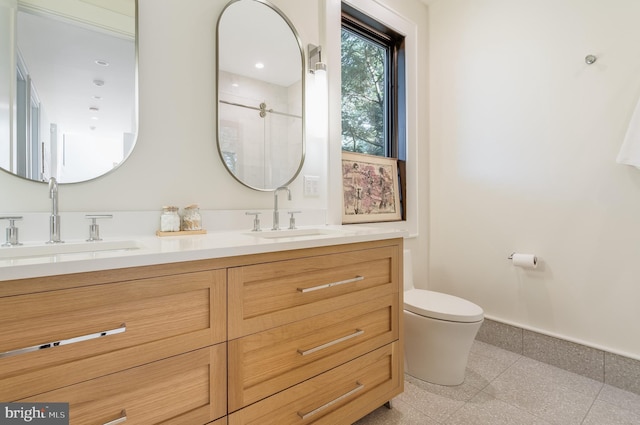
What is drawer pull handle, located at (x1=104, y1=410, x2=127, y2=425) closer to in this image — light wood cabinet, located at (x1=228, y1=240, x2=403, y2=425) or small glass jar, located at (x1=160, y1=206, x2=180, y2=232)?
light wood cabinet, located at (x1=228, y1=240, x2=403, y2=425)

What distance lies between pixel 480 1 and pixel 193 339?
2.75 meters

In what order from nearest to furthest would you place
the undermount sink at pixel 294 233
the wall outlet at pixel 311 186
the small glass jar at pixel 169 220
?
1. the small glass jar at pixel 169 220
2. the undermount sink at pixel 294 233
3. the wall outlet at pixel 311 186

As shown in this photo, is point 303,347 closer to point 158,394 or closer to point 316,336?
point 316,336

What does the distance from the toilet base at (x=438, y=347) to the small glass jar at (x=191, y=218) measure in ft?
3.99

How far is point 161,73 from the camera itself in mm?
1318

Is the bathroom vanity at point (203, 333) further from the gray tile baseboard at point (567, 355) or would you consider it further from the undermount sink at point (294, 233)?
the gray tile baseboard at point (567, 355)

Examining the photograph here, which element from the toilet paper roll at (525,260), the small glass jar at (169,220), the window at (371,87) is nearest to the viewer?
the small glass jar at (169,220)

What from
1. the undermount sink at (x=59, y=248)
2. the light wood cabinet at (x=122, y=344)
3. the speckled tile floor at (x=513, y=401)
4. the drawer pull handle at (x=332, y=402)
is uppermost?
the undermount sink at (x=59, y=248)

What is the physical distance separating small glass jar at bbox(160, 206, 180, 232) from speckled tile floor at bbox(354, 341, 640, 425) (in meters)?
1.19

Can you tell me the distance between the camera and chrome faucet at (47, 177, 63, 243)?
3.41ft

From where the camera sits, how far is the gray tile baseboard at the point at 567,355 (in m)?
1.65

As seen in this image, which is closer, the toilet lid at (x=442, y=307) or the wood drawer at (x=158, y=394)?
the wood drawer at (x=158, y=394)

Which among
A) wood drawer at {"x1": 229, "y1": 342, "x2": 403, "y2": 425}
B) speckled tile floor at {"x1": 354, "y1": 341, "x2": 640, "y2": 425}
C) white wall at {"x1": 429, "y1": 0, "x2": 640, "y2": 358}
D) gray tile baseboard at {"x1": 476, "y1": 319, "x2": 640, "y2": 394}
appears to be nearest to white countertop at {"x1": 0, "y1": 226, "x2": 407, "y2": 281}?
wood drawer at {"x1": 229, "y1": 342, "x2": 403, "y2": 425}

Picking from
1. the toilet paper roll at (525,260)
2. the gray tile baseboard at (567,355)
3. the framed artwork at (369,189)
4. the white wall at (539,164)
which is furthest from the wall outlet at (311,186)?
the gray tile baseboard at (567,355)
